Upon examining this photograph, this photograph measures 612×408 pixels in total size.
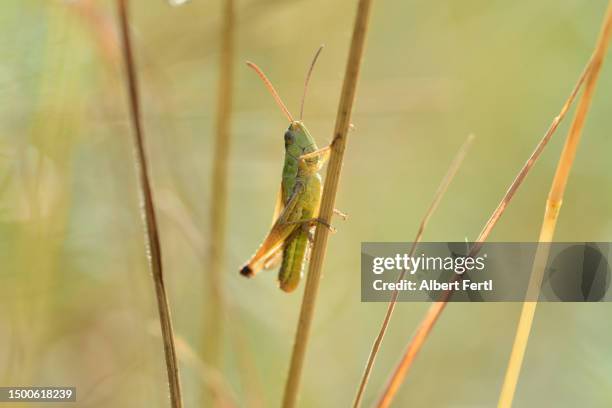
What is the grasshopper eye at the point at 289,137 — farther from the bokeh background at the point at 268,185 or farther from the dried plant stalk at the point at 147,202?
the dried plant stalk at the point at 147,202

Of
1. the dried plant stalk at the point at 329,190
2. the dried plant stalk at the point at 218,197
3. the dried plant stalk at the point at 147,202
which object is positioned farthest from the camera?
the dried plant stalk at the point at 218,197

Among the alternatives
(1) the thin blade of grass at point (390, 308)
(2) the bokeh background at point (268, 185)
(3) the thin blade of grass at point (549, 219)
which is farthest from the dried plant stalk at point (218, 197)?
(3) the thin blade of grass at point (549, 219)

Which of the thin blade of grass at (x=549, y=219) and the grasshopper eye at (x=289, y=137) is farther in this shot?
the grasshopper eye at (x=289, y=137)

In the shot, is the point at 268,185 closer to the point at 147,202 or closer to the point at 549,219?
the point at 549,219

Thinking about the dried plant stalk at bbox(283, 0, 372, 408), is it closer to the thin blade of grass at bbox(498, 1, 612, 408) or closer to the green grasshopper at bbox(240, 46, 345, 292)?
the thin blade of grass at bbox(498, 1, 612, 408)

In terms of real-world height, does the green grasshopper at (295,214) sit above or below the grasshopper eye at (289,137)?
below

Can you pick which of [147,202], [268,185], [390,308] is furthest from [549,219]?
[268,185]
